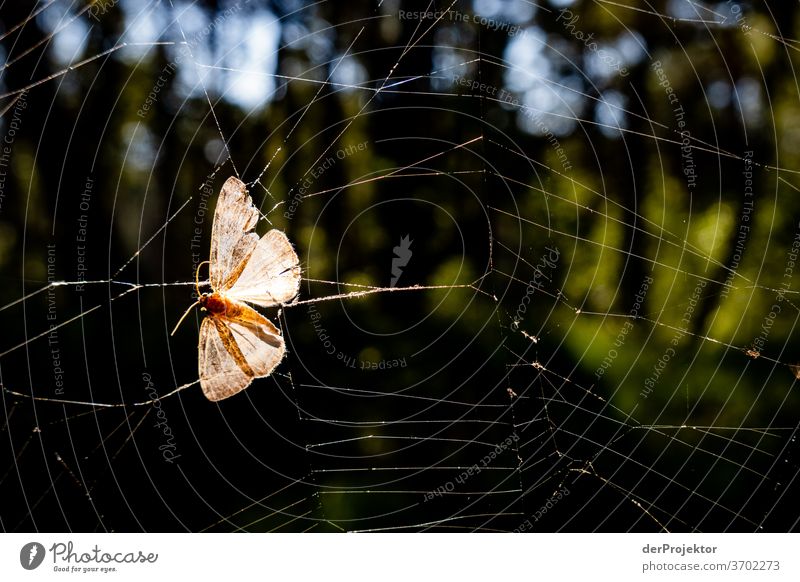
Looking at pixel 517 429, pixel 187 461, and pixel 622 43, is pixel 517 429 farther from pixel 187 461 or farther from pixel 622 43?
pixel 622 43

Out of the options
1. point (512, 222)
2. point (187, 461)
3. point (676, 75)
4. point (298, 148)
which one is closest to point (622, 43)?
point (676, 75)

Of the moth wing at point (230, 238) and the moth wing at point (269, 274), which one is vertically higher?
the moth wing at point (230, 238)

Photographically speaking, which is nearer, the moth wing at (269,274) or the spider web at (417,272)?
the moth wing at (269,274)

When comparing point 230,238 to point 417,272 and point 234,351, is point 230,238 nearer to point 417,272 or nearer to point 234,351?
point 234,351
